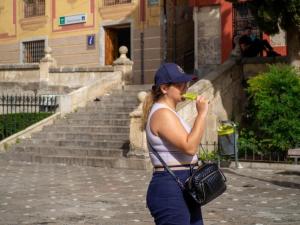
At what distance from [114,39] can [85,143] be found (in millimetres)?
9015

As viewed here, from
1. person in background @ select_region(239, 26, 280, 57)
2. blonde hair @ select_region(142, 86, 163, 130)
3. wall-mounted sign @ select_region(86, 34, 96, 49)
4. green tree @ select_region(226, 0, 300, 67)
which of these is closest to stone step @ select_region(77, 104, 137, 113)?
person in background @ select_region(239, 26, 280, 57)

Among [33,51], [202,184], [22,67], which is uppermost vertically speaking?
[33,51]

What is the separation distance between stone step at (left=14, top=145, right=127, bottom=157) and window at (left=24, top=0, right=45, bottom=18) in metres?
10.7

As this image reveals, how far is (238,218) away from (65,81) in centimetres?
1401

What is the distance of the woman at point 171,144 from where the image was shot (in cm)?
386

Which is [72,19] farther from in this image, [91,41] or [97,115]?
[97,115]

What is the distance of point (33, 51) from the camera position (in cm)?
2628

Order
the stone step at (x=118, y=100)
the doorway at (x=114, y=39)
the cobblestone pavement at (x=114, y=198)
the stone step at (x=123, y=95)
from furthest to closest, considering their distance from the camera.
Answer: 1. the doorway at (x=114, y=39)
2. the stone step at (x=123, y=95)
3. the stone step at (x=118, y=100)
4. the cobblestone pavement at (x=114, y=198)

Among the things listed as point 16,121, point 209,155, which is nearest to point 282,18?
point 209,155

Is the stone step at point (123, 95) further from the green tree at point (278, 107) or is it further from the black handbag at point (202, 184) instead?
the black handbag at point (202, 184)

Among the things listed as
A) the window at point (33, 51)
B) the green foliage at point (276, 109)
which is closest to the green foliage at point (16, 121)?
the green foliage at point (276, 109)

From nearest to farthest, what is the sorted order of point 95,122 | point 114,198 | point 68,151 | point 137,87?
point 114,198 → point 68,151 → point 95,122 → point 137,87

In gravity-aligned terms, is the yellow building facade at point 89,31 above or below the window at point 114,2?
below

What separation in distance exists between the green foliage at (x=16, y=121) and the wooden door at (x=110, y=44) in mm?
5873
